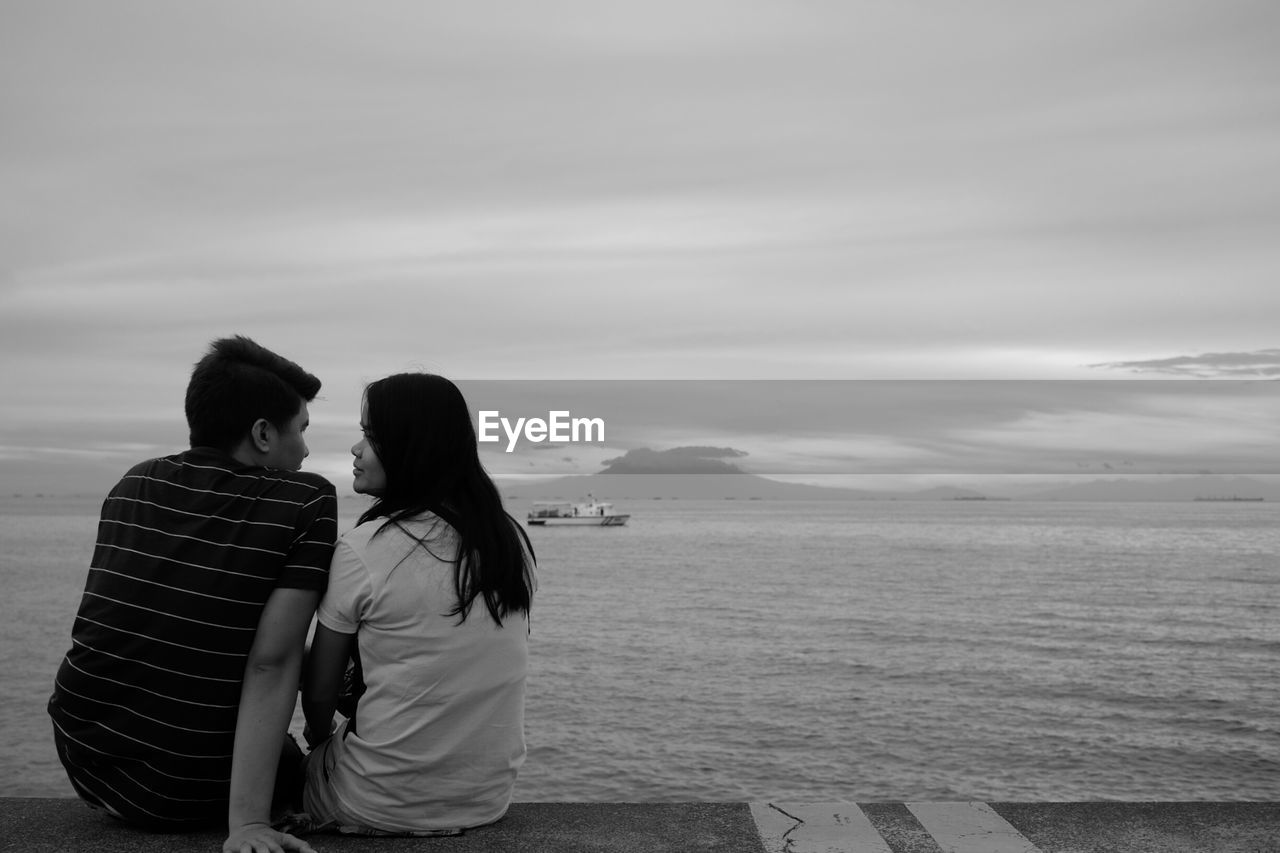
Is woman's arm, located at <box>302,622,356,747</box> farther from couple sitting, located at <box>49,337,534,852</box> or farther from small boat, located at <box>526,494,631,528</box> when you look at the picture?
small boat, located at <box>526,494,631,528</box>

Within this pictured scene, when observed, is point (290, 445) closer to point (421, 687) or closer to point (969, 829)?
point (421, 687)

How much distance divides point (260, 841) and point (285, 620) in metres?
0.60

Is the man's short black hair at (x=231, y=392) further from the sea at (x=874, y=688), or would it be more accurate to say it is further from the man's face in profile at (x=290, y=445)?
the sea at (x=874, y=688)

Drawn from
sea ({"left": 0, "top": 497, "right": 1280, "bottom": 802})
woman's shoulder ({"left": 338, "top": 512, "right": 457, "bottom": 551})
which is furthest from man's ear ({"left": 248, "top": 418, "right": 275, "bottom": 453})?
sea ({"left": 0, "top": 497, "right": 1280, "bottom": 802})

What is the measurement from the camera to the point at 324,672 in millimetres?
3287

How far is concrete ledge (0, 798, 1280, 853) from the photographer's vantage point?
11.0 ft

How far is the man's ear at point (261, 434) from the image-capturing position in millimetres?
3227

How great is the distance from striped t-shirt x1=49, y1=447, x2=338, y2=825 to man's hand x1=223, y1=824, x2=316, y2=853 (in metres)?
0.24

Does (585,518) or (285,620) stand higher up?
(285,620)

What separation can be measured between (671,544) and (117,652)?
91410 mm

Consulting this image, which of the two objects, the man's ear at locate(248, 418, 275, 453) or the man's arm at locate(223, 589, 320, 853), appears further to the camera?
the man's ear at locate(248, 418, 275, 453)

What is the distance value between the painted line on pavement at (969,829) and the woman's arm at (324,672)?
1.88 meters

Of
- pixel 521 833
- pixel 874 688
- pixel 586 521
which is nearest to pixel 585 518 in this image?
pixel 586 521

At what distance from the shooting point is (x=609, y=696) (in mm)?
23531
